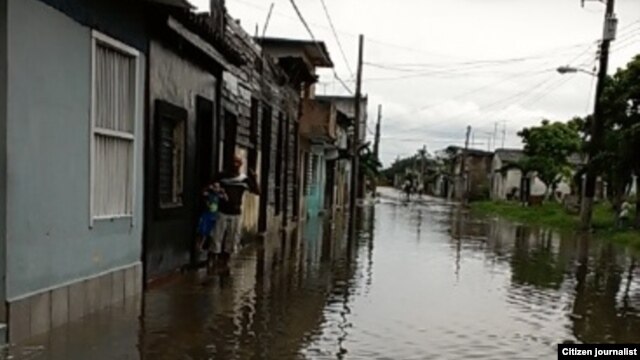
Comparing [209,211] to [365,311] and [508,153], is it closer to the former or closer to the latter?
[365,311]

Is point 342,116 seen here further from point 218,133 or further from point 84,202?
point 84,202

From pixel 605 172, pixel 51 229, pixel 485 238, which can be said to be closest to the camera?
pixel 51 229

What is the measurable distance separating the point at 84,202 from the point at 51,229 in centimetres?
74

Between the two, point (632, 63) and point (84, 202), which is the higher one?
point (632, 63)

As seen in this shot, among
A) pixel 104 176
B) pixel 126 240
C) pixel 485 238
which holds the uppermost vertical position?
pixel 104 176

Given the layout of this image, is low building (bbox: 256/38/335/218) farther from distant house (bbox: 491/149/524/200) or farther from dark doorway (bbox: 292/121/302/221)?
distant house (bbox: 491/149/524/200)

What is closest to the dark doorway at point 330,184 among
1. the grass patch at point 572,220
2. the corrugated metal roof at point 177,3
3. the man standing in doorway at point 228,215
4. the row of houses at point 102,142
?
the grass patch at point 572,220

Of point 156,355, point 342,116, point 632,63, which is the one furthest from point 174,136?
point 342,116

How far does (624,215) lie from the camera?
27125mm

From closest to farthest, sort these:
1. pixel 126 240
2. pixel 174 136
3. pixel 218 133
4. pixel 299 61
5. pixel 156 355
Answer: pixel 156 355
pixel 126 240
pixel 174 136
pixel 218 133
pixel 299 61

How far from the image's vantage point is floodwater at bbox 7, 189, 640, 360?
23.0ft

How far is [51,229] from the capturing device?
6992mm

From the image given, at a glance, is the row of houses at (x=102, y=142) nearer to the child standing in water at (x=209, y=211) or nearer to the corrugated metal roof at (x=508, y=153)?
the child standing in water at (x=209, y=211)

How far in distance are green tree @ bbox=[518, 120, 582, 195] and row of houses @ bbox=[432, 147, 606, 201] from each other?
6117 mm
